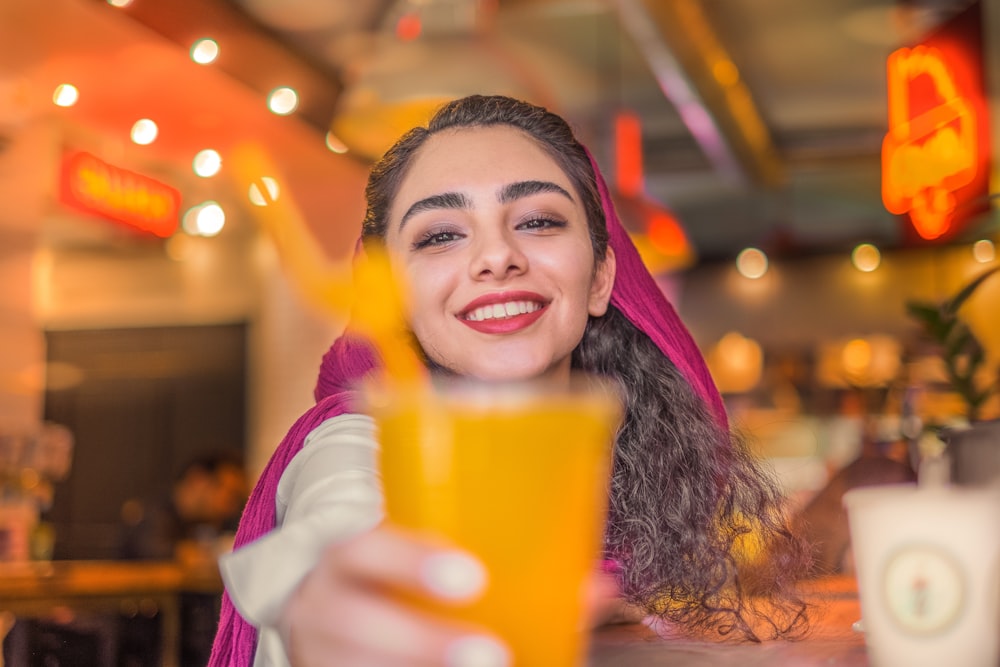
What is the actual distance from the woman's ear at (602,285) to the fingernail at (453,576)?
879mm

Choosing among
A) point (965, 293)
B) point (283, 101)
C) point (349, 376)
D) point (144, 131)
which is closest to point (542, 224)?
point (349, 376)

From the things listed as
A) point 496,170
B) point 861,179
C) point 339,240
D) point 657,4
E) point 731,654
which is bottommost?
point 731,654

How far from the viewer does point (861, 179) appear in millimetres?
8359

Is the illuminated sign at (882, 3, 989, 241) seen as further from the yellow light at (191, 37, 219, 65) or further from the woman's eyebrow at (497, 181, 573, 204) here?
the woman's eyebrow at (497, 181, 573, 204)

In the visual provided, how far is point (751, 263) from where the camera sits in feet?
30.2

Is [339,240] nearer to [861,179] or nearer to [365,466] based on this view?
[365,466]

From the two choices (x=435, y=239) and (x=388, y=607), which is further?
(x=435, y=239)

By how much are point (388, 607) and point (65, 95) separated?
4995 millimetres

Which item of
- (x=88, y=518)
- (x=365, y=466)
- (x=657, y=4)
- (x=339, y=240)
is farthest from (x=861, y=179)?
(x=365, y=466)

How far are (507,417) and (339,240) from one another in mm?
4600

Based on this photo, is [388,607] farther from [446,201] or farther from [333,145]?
[333,145]

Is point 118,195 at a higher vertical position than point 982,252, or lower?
lower

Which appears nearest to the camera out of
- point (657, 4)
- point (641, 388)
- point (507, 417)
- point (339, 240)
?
point (507, 417)

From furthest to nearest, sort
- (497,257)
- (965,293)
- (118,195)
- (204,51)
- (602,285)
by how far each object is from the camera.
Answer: (118,195)
(204,51)
(965,293)
(602,285)
(497,257)
